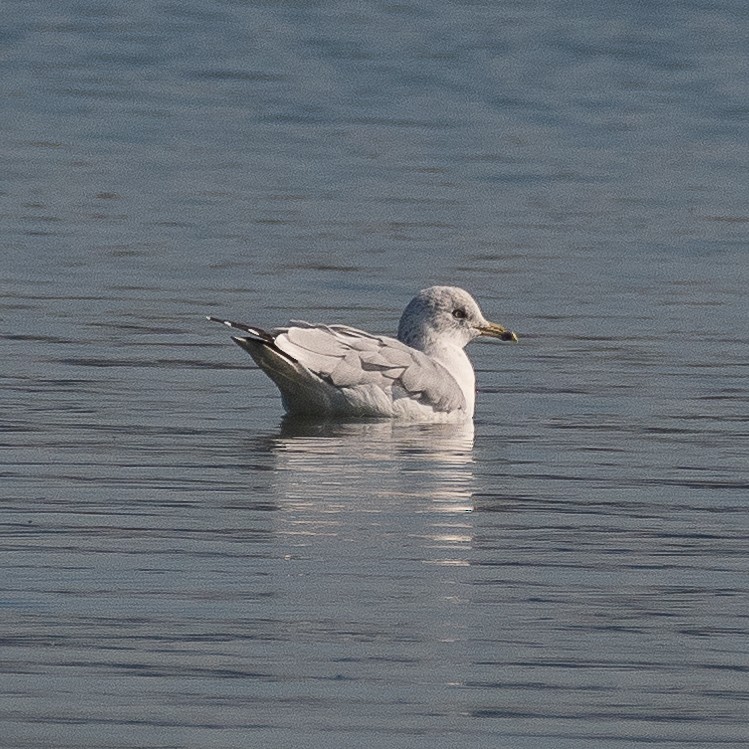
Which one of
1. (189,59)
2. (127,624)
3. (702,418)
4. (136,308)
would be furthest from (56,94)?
(127,624)

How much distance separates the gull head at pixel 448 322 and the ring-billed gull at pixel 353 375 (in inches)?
22.4

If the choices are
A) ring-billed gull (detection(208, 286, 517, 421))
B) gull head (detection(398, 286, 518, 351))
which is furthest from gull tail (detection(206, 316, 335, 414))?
gull head (detection(398, 286, 518, 351))

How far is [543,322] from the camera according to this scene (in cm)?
1539

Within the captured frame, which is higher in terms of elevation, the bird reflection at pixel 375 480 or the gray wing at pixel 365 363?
the gray wing at pixel 365 363

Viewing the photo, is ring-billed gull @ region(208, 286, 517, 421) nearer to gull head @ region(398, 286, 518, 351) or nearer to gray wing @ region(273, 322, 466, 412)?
gray wing @ region(273, 322, 466, 412)

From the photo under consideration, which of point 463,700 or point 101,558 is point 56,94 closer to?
point 101,558

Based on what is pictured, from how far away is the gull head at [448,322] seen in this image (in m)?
13.6

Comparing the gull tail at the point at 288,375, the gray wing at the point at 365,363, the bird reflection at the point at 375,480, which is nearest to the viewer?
the bird reflection at the point at 375,480

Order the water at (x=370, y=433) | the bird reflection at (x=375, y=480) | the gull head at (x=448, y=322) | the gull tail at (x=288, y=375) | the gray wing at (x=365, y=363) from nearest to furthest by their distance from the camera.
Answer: the water at (x=370, y=433)
the bird reflection at (x=375, y=480)
the gull tail at (x=288, y=375)
the gray wing at (x=365, y=363)
the gull head at (x=448, y=322)

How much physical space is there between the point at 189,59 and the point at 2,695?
26433 mm

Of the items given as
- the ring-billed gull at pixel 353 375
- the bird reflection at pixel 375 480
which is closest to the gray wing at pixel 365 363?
the ring-billed gull at pixel 353 375

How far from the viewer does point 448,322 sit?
13609 millimetres

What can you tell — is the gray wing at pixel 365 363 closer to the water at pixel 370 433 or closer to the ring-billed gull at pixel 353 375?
the ring-billed gull at pixel 353 375

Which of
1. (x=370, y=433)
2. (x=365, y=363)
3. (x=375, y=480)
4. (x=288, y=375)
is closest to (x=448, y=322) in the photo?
(x=365, y=363)
